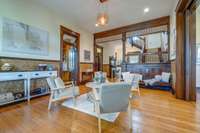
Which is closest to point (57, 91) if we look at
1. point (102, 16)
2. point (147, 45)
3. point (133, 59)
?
point (102, 16)

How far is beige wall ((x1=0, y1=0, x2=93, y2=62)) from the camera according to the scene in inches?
131

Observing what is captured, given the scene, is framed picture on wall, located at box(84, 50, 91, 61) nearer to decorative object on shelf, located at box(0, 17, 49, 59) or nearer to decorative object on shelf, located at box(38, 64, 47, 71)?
decorative object on shelf, located at box(0, 17, 49, 59)

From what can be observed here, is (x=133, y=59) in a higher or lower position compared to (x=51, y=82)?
higher

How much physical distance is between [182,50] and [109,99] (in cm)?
313

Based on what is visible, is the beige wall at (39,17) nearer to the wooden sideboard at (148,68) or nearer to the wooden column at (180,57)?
the wooden sideboard at (148,68)

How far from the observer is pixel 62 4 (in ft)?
13.5

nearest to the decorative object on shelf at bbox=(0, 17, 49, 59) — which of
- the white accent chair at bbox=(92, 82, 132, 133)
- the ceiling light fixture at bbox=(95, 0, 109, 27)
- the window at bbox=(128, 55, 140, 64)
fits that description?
the ceiling light fixture at bbox=(95, 0, 109, 27)

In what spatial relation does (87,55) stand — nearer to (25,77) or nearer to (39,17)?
(39,17)

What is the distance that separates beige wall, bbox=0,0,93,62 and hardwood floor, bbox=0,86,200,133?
2.08 metres

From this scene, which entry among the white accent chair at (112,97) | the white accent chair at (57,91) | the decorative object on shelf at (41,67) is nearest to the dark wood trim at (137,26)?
the decorative object on shelf at (41,67)

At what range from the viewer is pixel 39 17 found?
413cm

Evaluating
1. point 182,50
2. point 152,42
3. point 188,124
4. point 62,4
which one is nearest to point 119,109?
point 188,124

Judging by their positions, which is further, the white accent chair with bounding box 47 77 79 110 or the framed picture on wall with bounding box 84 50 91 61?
the framed picture on wall with bounding box 84 50 91 61

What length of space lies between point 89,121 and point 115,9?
13.5 ft
